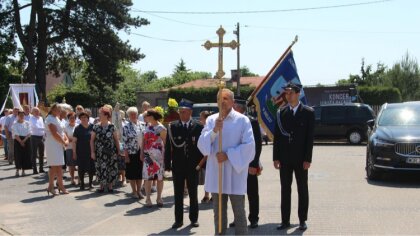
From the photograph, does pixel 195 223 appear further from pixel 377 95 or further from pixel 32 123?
pixel 377 95

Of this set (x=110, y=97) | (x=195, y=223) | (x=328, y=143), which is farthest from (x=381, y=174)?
(x=110, y=97)

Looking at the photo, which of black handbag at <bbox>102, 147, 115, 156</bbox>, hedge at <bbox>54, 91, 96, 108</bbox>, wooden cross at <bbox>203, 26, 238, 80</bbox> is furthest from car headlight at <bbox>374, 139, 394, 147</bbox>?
hedge at <bbox>54, 91, 96, 108</bbox>

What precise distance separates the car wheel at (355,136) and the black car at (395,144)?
1251cm

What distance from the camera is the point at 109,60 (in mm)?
34469

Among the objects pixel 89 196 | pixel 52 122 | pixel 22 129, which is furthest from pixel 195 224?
pixel 22 129

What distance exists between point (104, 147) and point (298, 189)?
5.12 meters

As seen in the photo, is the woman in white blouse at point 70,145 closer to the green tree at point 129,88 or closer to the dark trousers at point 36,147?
the dark trousers at point 36,147

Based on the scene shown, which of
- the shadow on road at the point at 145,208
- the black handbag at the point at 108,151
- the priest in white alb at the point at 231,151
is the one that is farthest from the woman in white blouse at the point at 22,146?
the priest in white alb at the point at 231,151

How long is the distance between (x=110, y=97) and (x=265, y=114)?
4262 cm

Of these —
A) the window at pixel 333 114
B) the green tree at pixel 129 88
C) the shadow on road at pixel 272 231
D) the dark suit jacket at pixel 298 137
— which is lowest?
the shadow on road at pixel 272 231

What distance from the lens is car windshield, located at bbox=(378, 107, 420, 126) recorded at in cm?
1254

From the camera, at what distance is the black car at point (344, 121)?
994 inches

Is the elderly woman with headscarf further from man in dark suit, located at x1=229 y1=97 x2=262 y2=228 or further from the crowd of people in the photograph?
man in dark suit, located at x1=229 y1=97 x2=262 y2=228

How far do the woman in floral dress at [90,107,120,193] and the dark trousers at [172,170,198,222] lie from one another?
3.62 meters
